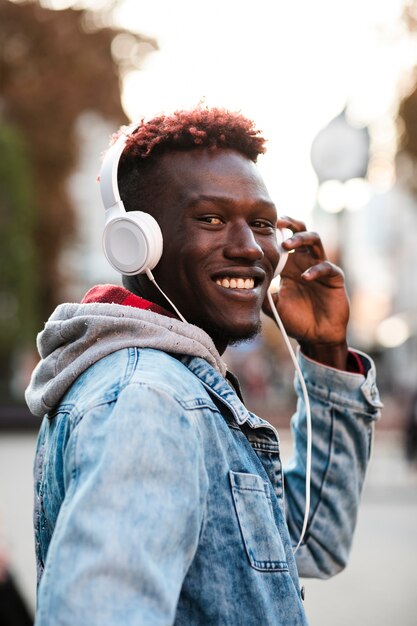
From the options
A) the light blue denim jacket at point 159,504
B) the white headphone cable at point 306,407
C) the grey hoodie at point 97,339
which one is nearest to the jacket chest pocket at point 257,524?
the light blue denim jacket at point 159,504

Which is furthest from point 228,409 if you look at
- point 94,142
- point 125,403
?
A: point 94,142

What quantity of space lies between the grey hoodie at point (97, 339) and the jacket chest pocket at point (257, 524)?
0.85ft

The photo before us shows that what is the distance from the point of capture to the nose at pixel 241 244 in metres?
1.86

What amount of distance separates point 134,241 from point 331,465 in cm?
84

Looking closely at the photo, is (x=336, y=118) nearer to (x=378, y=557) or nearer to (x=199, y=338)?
(x=378, y=557)

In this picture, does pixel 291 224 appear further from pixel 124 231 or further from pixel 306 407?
pixel 124 231

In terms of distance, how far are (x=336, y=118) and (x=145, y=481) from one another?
772 cm

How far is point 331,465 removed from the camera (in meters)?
2.35

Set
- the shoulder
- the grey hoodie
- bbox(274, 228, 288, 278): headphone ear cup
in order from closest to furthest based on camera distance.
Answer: the shoulder, the grey hoodie, bbox(274, 228, 288, 278): headphone ear cup

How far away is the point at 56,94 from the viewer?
26.6 metres

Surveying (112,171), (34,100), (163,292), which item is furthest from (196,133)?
(34,100)

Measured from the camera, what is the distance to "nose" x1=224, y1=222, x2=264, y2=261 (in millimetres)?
1860

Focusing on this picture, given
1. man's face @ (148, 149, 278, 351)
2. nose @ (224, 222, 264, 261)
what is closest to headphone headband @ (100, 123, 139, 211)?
man's face @ (148, 149, 278, 351)

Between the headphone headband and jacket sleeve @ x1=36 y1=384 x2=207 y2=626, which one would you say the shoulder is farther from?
the headphone headband
